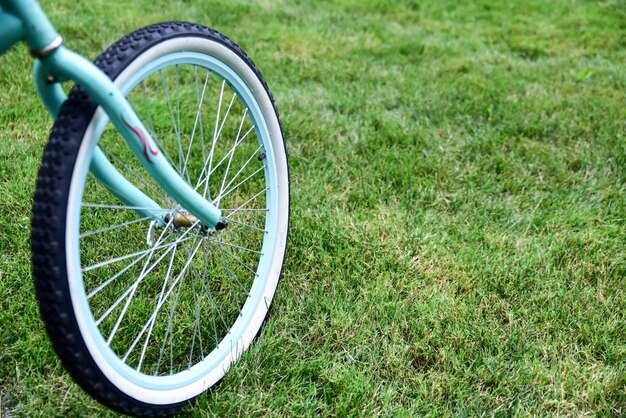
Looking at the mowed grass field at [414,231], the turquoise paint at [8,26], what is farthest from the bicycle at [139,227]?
the mowed grass field at [414,231]

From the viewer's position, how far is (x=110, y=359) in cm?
131

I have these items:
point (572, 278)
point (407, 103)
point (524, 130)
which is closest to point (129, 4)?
point (407, 103)

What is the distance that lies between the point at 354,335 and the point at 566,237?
1.12 metres

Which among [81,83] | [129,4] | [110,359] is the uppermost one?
[81,83]

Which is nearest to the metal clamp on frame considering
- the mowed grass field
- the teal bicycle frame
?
the teal bicycle frame

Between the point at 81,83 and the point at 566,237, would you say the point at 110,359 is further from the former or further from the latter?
the point at 566,237

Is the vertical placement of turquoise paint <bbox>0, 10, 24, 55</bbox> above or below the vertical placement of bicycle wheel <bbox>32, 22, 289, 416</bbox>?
above

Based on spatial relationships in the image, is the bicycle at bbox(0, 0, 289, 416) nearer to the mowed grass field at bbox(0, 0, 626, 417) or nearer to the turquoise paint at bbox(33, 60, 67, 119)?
the turquoise paint at bbox(33, 60, 67, 119)

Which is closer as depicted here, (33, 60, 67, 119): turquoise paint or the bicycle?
the bicycle

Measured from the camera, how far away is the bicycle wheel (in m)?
1.17

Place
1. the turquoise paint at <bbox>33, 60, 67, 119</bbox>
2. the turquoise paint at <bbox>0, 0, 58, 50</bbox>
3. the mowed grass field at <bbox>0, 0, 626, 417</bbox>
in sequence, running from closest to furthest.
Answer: the turquoise paint at <bbox>0, 0, 58, 50</bbox>, the turquoise paint at <bbox>33, 60, 67, 119</bbox>, the mowed grass field at <bbox>0, 0, 626, 417</bbox>

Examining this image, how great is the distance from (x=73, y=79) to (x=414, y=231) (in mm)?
1571

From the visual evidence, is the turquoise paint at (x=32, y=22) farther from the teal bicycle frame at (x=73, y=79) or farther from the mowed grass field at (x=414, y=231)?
the mowed grass field at (x=414, y=231)

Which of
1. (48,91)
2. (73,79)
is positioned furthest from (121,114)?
(48,91)
